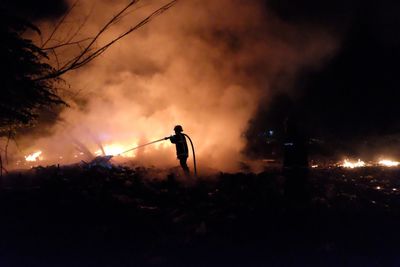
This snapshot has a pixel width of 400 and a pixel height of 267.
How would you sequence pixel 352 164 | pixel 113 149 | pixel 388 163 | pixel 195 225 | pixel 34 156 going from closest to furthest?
pixel 195 225 < pixel 388 163 < pixel 352 164 < pixel 113 149 < pixel 34 156

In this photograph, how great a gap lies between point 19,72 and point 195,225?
3.12 m

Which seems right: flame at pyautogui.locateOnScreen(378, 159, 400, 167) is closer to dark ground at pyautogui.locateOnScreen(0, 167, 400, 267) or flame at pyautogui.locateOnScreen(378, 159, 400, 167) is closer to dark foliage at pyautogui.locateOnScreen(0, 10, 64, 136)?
dark ground at pyautogui.locateOnScreen(0, 167, 400, 267)

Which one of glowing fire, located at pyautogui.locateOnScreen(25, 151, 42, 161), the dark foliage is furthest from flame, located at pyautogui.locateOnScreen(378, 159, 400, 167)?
glowing fire, located at pyautogui.locateOnScreen(25, 151, 42, 161)

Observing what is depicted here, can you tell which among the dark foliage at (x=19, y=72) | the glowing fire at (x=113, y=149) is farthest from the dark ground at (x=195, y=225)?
the glowing fire at (x=113, y=149)

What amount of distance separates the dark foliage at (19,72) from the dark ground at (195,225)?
1.69 m

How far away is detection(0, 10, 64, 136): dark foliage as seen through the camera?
4.50 metres

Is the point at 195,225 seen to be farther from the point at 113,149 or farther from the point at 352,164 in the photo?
the point at 113,149

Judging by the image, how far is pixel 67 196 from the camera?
620cm

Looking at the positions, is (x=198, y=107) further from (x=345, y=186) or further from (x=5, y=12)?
(x=5, y=12)

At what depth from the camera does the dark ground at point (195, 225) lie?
14.5ft

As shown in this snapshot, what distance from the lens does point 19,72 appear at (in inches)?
184

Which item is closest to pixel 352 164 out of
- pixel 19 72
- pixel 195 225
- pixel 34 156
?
pixel 195 225

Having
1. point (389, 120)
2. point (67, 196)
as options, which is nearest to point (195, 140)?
point (67, 196)

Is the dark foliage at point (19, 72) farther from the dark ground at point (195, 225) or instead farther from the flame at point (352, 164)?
the flame at point (352, 164)
